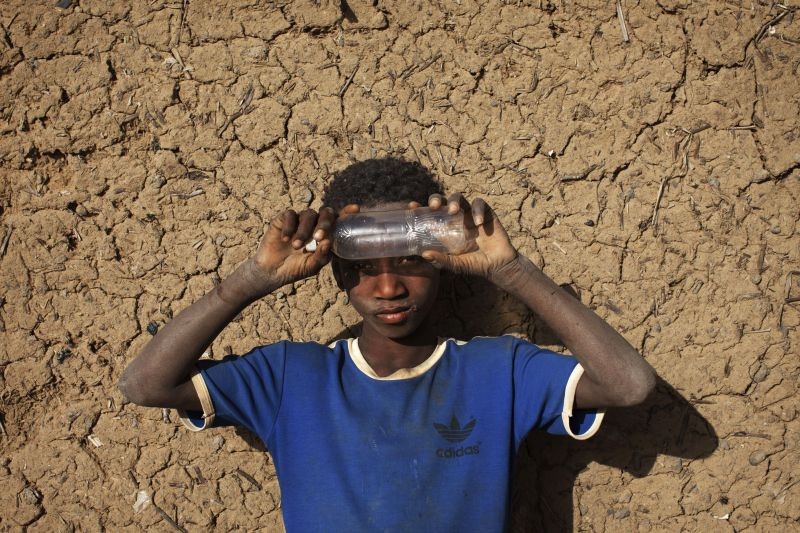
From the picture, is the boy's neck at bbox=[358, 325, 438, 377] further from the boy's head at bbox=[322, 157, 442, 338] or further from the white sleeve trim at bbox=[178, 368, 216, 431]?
the white sleeve trim at bbox=[178, 368, 216, 431]

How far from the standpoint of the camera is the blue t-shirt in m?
2.13

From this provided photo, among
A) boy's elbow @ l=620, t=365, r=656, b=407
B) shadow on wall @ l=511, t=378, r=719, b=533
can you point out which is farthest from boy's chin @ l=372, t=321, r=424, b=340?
shadow on wall @ l=511, t=378, r=719, b=533

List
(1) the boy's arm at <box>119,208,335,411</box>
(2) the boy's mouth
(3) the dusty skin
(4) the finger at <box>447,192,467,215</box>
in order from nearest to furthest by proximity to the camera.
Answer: (4) the finger at <box>447,192,467,215</box> → (1) the boy's arm at <box>119,208,335,411</box> → (2) the boy's mouth → (3) the dusty skin

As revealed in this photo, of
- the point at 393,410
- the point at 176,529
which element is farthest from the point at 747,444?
the point at 176,529

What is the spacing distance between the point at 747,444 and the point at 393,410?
131cm

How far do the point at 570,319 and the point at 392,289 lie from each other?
0.49 m

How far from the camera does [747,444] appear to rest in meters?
2.66

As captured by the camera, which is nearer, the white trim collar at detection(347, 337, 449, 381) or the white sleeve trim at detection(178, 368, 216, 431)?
the white sleeve trim at detection(178, 368, 216, 431)

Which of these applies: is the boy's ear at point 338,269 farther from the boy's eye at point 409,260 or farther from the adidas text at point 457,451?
the adidas text at point 457,451

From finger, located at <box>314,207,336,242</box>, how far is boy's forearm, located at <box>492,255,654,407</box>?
47 centimetres

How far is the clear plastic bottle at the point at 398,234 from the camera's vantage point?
2.06 meters

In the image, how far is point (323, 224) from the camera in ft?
6.60

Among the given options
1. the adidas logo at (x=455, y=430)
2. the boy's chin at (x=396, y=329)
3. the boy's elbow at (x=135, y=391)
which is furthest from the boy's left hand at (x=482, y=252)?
the boy's elbow at (x=135, y=391)

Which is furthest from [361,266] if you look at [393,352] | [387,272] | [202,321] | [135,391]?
[135,391]
